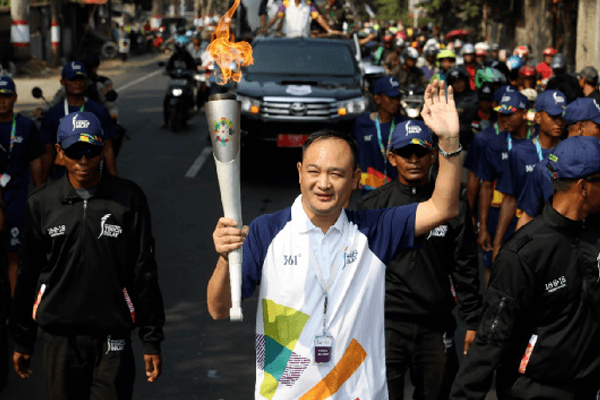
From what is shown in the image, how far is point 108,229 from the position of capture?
16.4 ft

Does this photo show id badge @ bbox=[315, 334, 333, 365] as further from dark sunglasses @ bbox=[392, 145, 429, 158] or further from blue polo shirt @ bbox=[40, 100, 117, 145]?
blue polo shirt @ bbox=[40, 100, 117, 145]

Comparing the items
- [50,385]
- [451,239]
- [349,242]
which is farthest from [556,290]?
[50,385]

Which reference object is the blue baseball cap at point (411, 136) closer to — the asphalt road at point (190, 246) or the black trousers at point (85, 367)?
the black trousers at point (85, 367)

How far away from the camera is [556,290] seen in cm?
406

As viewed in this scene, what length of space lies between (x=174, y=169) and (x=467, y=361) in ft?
39.1

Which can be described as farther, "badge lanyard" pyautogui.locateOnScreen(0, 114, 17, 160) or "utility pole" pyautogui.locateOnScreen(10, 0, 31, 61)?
"utility pole" pyautogui.locateOnScreen(10, 0, 31, 61)

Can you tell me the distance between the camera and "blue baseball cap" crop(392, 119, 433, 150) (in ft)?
18.2

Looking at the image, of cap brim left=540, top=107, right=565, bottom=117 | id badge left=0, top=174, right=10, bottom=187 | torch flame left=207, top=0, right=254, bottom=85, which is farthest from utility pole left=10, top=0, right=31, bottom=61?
torch flame left=207, top=0, right=254, bottom=85

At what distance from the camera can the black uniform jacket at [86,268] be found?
4.94m

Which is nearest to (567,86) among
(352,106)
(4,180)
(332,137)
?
(352,106)

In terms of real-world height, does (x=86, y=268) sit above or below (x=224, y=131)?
below

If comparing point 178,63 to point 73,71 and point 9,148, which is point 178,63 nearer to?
point 73,71

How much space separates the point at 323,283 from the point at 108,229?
5.54ft

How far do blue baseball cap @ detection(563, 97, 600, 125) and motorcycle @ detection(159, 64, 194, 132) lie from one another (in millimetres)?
13224
